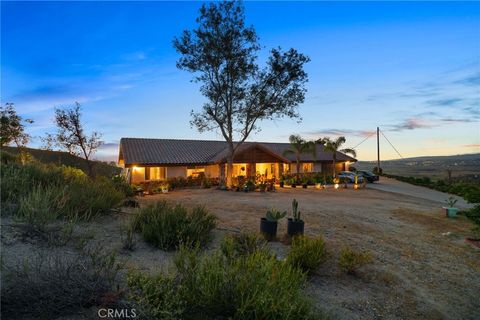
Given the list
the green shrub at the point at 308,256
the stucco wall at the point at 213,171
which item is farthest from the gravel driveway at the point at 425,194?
the green shrub at the point at 308,256

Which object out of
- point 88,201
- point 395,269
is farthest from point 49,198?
point 395,269

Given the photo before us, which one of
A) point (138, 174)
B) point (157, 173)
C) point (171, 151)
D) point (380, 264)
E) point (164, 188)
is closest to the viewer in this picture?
point (380, 264)

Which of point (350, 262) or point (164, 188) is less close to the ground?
point (164, 188)

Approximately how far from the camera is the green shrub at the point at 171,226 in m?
6.12

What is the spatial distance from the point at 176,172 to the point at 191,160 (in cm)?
213

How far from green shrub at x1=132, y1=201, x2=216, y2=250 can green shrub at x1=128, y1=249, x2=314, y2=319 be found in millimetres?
2058

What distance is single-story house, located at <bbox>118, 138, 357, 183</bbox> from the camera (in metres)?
26.2

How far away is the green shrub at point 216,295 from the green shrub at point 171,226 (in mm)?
2058

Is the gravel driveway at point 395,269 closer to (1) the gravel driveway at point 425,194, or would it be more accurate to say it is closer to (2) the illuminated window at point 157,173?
(1) the gravel driveway at point 425,194

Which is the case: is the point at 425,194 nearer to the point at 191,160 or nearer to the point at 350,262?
the point at 191,160

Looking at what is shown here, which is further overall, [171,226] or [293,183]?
[293,183]

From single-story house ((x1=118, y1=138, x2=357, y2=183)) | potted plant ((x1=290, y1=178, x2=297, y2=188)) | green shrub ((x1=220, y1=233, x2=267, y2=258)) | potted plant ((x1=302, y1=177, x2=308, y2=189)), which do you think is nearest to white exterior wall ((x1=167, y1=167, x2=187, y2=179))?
single-story house ((x1=118, y1=138, x2=357, y2=183))

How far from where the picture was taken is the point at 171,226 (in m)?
6.57

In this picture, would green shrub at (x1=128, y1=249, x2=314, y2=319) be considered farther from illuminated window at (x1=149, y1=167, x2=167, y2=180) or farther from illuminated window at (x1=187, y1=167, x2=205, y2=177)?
illuminated window at (x1=187, y1=167, x2=205, y2=177)
